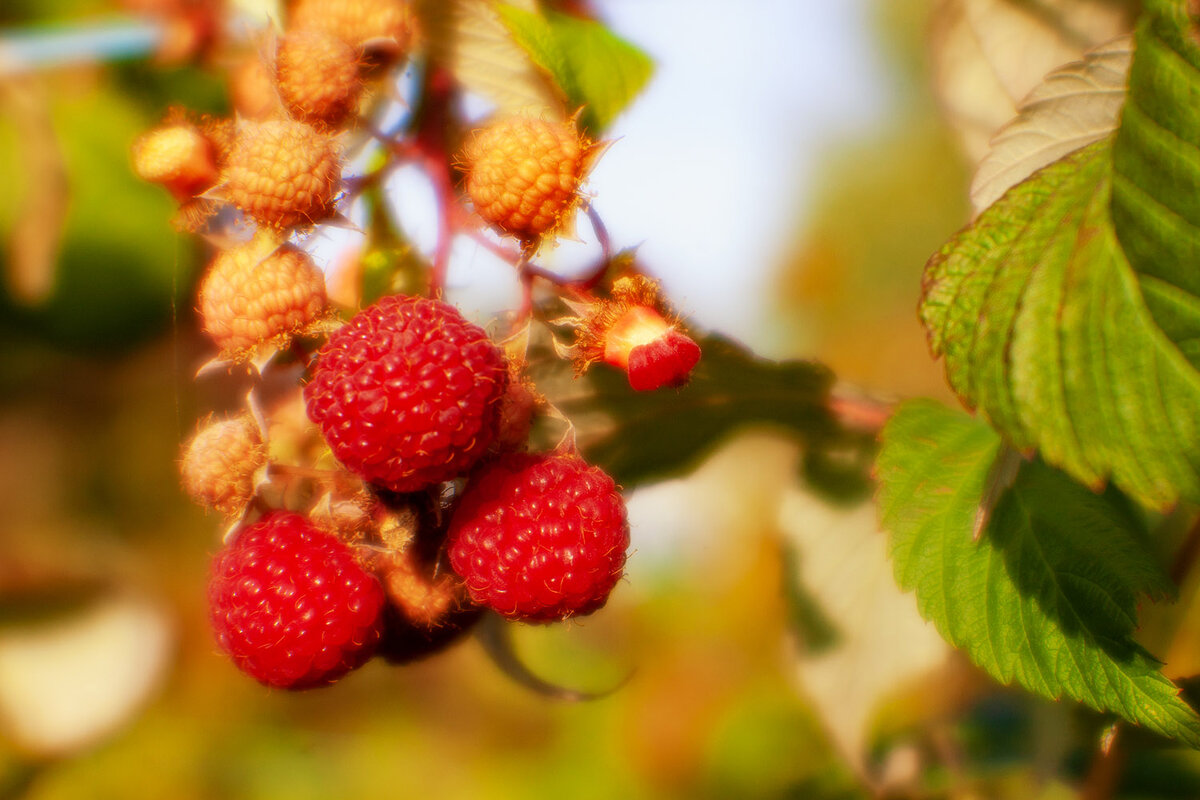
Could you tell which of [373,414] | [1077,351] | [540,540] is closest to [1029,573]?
[1077,351]

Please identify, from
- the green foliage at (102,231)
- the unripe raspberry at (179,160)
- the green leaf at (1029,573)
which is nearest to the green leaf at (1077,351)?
the green leaf at (1029,573)

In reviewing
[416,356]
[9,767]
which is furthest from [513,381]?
[9,767]

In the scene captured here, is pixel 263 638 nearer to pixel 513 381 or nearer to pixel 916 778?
pixel 513 381

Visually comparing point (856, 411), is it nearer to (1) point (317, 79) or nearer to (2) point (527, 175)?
(2) point (527, 175)

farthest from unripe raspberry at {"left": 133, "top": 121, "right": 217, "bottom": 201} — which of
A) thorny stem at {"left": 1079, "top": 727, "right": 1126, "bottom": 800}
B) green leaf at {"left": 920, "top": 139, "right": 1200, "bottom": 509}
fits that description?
thorny stem at {"left": 1079, "top": 727, "right": 1126, "bottom": 800}

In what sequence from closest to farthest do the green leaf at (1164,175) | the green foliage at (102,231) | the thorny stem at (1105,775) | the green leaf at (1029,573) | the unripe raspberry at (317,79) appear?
the green leaf at (1164,175) < the green leaf at (1029,573) < the unripe raspberry at (317,79) < the thorny stem at (1105,775) < the green foliage at (102,231)

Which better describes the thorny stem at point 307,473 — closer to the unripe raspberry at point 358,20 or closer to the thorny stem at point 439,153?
the thorny stem at point 439,153
